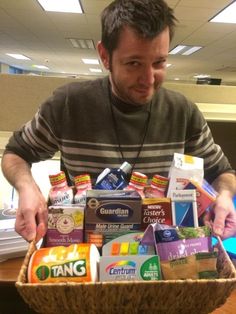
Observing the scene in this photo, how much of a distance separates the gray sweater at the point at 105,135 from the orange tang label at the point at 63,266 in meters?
0.51

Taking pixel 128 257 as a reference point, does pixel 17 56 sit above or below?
above

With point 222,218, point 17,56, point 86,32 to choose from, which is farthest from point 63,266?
point 17,56

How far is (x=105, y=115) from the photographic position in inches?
42.6

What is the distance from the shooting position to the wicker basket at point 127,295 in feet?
1.62

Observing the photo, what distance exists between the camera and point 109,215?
0.64 m

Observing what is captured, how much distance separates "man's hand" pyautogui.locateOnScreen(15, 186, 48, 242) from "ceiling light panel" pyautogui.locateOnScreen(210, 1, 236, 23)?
13.8ft

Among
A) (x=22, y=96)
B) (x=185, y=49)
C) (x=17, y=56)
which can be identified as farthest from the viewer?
(x=17, y=56)

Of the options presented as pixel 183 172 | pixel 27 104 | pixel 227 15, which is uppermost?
pixel 227 15

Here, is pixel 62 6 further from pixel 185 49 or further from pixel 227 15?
pixel 185 49

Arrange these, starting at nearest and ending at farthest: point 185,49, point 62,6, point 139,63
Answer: point 139,63 → point 62,6 → point 185,49

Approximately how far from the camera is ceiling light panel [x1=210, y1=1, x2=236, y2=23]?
4.38m

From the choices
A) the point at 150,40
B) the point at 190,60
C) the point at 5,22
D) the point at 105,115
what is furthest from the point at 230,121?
the point at 190,60

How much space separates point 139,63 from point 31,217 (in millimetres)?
480

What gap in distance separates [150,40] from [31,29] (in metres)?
6.38
